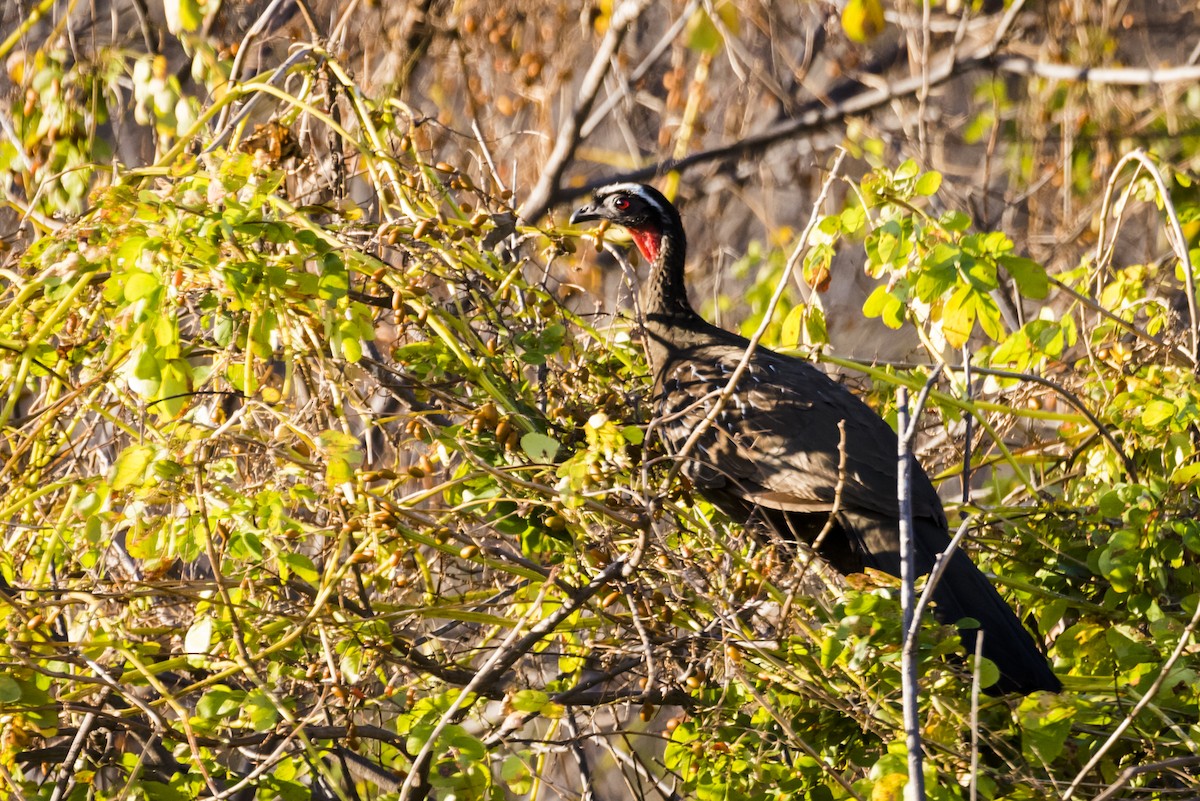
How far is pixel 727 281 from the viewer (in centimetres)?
791

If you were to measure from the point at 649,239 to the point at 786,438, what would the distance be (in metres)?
1.30

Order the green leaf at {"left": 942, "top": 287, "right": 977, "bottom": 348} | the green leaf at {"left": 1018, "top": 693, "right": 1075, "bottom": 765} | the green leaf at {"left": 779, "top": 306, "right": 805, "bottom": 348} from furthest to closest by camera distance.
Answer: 1. the green leaf at {"left": 779, "top": 306, "right": 805, "bottom": 348}
2. the green leaf at {"left": 942, "top": 287, "right": 977, "bottom": 348}
3. the green leaf at {"left": 1018, "top": 693, "right": 1075, "bottom": 765}

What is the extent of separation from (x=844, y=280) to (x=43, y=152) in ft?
16.7

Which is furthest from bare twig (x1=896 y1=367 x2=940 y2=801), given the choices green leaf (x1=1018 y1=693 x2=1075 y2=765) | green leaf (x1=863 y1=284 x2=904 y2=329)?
green leaf (x1=863 y1=284 x2=904 y2=329)

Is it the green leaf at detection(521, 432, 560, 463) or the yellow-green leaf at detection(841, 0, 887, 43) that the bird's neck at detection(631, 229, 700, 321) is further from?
the yellow-green leaf at detection(841, 0, 887, 43)

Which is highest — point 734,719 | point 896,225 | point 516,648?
point 896,225

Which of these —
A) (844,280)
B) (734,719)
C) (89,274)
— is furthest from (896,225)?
(844,280)

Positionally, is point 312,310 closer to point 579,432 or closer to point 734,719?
point 579,432

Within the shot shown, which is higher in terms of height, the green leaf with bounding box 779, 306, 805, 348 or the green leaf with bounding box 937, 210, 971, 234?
the green leaf with bounding box 937, 210, 971, 234

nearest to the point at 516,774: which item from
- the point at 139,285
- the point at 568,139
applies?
the point at 139,285

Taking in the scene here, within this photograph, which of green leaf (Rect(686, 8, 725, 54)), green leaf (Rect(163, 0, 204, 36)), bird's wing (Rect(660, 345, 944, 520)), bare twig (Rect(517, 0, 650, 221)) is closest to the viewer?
green leaf (Rect(686, 8, 725, 54))

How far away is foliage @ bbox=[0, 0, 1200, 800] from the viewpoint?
2.60m

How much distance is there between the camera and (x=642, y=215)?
5.17 meters


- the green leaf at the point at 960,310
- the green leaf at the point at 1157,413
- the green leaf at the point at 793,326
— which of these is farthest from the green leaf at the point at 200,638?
the green leaf at the point at 1157,413
